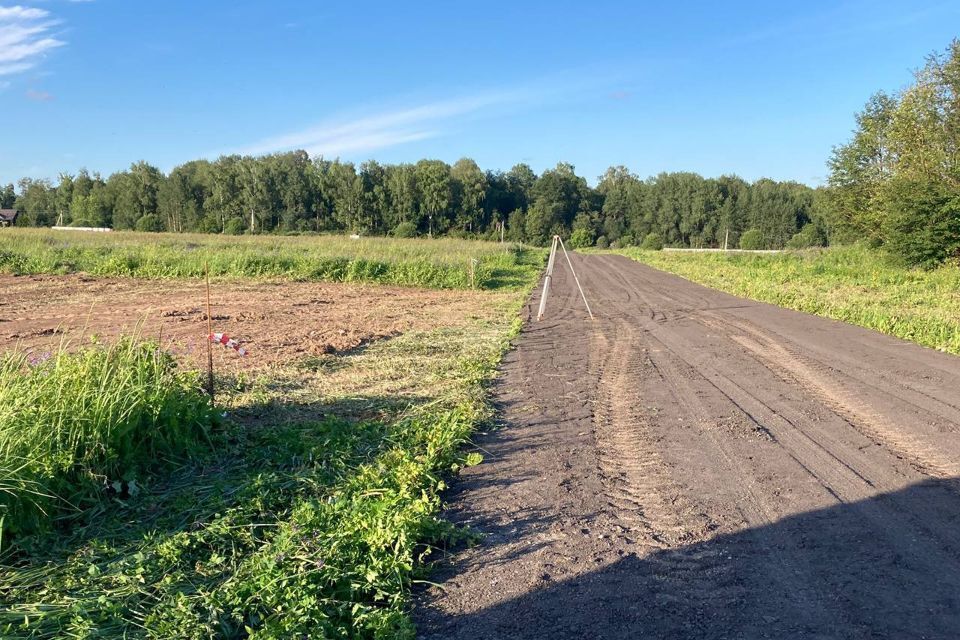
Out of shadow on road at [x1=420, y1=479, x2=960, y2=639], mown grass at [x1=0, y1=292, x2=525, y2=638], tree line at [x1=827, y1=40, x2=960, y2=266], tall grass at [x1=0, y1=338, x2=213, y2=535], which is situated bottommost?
shadow on road at [x1=420, y1=479, x2=960, y2=639]

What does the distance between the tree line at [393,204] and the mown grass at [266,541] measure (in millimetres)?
72672

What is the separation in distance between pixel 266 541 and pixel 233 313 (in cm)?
1186

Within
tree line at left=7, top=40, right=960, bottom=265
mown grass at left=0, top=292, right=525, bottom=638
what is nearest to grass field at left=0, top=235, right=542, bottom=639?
mown grass at left=0, top=292, right=525, bottom=638

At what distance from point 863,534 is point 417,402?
4448mm

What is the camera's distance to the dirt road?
314 cm

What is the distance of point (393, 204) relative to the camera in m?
92.7

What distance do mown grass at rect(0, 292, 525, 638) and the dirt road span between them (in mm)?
344

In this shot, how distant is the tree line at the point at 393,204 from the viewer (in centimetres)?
8588

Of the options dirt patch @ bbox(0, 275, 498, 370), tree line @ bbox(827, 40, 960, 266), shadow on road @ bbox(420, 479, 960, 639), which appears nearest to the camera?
shadow on road @ bbox(420, 479, 960, 639)

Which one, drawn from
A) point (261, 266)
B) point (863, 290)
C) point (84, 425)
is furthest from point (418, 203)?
point (84, 425)

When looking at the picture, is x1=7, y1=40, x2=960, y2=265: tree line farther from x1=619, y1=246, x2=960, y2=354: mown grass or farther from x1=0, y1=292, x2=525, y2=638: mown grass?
x1=0, y1=292, x2=525, y2=638: mown grass

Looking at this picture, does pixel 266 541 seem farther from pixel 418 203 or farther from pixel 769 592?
pixel 418 203

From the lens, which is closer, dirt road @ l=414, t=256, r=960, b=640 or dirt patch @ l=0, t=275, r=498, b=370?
dirt road @ l=414, t=256, r=960, b=640

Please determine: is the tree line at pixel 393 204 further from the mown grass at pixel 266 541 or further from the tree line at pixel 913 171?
the mown grass at pixel 266 541
